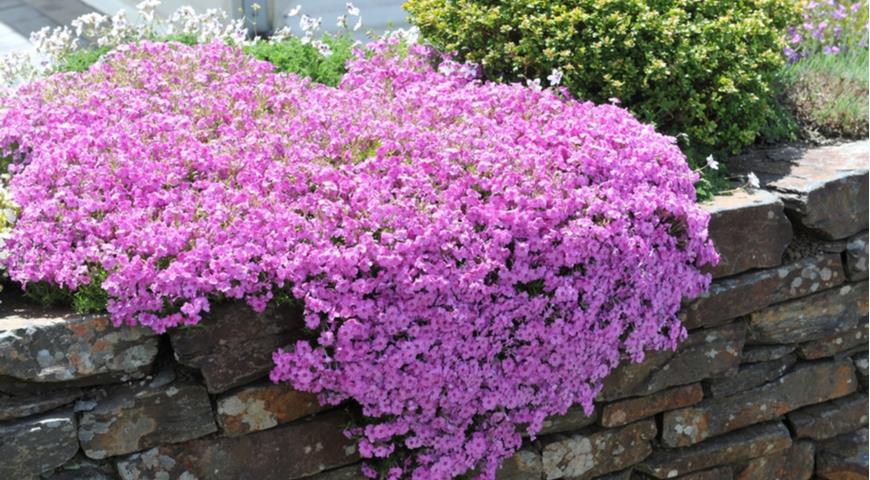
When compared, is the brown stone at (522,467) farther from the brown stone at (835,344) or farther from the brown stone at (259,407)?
the brown stone at (835,344)

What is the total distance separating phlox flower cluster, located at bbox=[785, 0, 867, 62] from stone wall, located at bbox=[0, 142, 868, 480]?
1.54 meters

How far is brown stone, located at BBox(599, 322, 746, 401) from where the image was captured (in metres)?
3.69

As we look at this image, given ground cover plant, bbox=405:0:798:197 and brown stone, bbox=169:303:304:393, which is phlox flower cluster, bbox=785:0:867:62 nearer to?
ground cover plant, bbox=405:0:798:197

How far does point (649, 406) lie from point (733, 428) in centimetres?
45

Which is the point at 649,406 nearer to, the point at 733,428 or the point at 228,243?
the point at 733,428

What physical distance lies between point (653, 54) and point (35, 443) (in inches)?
96.0

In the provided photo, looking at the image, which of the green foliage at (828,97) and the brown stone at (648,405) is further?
the green foliage at (828,97)

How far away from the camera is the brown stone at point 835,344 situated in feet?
13.8

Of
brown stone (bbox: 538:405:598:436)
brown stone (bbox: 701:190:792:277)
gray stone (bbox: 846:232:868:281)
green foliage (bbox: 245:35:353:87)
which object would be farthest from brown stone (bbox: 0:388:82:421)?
gray stone (bbox: 846:232:868:281)

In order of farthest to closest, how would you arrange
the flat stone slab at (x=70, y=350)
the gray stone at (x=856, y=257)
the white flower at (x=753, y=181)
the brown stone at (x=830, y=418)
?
the brown stone at (x=830, y=418) < the gray stone at (x=856, y=257) < the white flower at (x=753, y=181) < the flat stone slab at (x=70, y=350)

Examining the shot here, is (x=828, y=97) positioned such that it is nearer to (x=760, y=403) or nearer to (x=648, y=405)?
(x=760, y=403)

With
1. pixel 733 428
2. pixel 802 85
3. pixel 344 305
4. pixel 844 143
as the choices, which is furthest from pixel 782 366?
pixel 344 305

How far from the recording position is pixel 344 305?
3.03 meters

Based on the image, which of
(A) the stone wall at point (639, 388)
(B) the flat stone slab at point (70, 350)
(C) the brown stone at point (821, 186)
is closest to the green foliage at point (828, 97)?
(A) the stone wall at point (639, 388)
